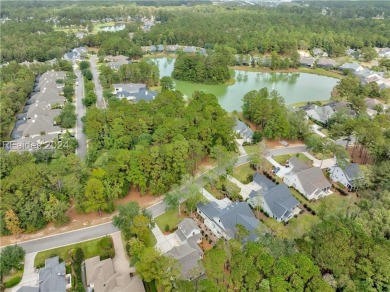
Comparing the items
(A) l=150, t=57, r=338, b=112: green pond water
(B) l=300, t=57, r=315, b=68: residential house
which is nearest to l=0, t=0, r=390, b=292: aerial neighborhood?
(A) l=150, t=57, r=338, b=112: green pond water

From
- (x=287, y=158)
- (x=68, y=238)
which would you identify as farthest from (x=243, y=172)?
(x=68, y=238)

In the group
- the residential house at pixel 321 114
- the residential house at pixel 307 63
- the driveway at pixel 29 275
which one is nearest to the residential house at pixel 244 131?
the residential house at pixel 321 114

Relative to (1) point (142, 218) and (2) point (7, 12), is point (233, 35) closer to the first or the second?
(1) point (142, 218)

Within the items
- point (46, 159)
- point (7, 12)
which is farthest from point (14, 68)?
point (7, 12)

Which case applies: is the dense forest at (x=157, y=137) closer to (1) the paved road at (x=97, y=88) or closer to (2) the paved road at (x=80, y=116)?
(2) the paved road at (x=80, y=116)

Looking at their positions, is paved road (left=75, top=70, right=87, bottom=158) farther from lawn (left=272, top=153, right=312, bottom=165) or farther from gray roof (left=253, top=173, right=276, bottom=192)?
lawn (left=272, top=153, right=312, bottom=165)
